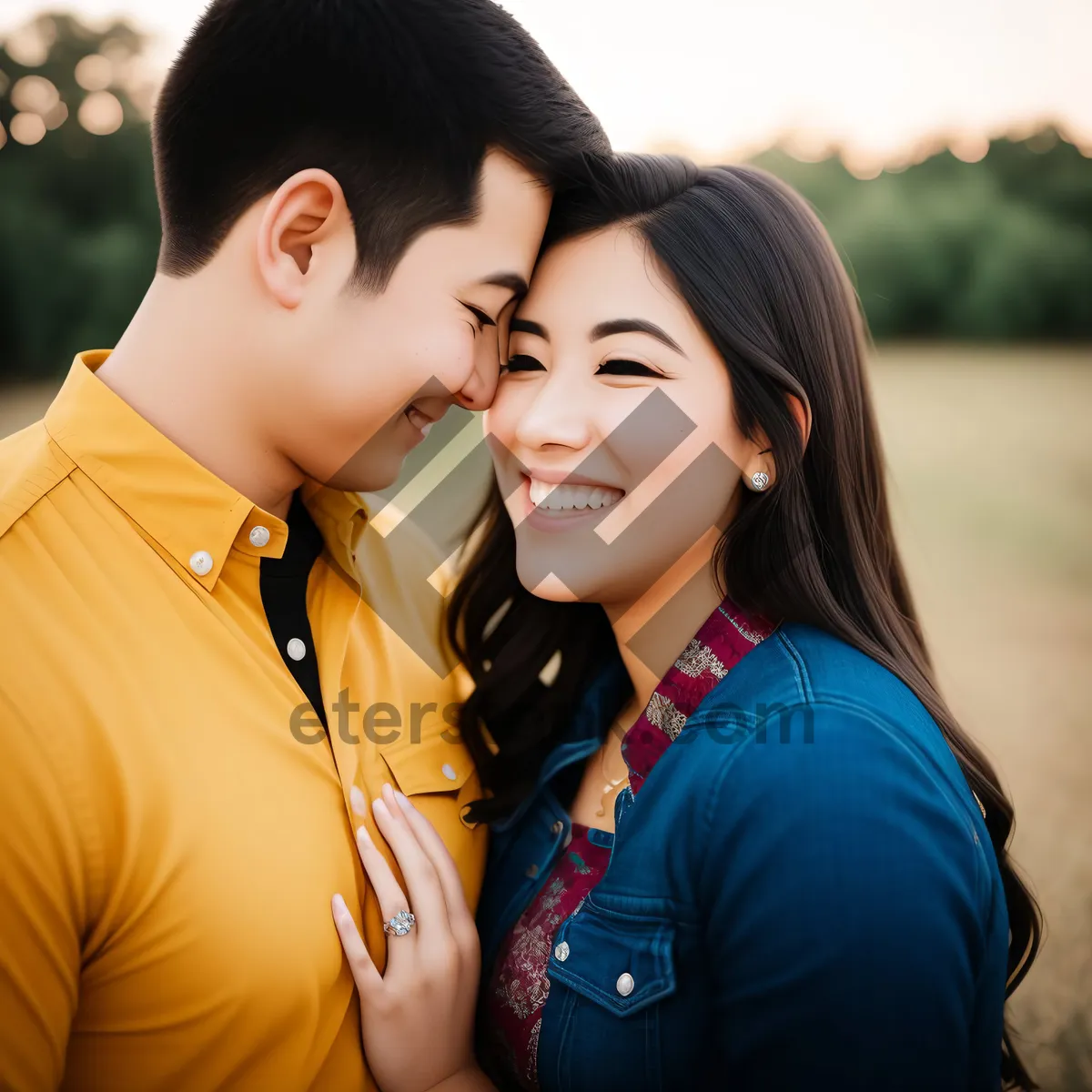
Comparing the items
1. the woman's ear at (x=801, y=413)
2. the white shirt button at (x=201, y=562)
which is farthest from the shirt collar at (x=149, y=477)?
the woman's ear at (x=801, y=413)

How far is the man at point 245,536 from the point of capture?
3.77 feet

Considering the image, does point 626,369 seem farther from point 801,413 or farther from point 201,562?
point 201,562

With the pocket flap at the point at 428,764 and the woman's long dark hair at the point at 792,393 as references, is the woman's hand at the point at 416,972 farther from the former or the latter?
the woman's long dark hair at the point at 792,393

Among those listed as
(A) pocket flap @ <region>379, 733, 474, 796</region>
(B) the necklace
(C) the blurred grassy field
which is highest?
(A) pocket flap @ <region>379, 733, 474, 796</region>

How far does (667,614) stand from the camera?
1615 mm

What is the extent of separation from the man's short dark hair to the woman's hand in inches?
33.6

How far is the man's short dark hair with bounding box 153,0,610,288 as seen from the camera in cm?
134

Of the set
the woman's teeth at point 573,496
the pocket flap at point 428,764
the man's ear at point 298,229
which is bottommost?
the pocket flap at point 428,764

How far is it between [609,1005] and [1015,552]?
257 inches

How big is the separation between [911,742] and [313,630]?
93 cm

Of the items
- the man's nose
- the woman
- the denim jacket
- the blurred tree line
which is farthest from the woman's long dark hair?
the blurred tree line

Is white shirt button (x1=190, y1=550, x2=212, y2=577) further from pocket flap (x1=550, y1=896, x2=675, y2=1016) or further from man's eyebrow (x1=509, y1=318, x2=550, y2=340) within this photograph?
pocket flap (x1=550, y1=896, x2=675, y2=1016)

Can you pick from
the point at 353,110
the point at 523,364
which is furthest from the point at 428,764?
the point at 353,110

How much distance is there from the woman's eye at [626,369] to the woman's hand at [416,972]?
0.75m
